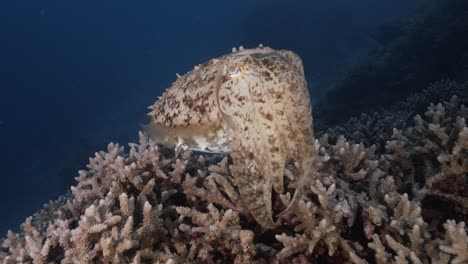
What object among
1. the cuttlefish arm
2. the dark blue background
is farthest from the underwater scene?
the dark blue background

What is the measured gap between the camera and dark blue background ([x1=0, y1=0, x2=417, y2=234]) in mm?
28188

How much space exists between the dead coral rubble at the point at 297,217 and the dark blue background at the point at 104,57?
18674 millimetres

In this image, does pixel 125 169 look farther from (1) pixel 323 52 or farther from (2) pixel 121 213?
(1) pixel 323 52

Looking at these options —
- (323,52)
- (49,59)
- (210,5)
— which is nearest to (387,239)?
(323,52)

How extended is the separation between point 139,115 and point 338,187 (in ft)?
112

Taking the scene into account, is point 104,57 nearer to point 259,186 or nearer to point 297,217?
point 297,217

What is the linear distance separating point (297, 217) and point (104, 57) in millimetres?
86682

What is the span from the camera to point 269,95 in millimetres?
1759

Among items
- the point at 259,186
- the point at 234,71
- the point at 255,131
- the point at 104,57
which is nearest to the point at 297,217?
the point at 259,186

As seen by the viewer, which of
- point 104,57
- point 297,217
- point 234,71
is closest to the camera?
point 234,71

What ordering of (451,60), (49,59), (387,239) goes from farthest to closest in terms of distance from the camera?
(49,59) → (451,60) → (387,239)

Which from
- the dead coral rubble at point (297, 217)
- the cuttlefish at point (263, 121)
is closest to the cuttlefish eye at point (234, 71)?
the cuttlefish at point (263, 121)

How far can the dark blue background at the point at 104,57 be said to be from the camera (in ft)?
92.5

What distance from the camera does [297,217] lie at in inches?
103
